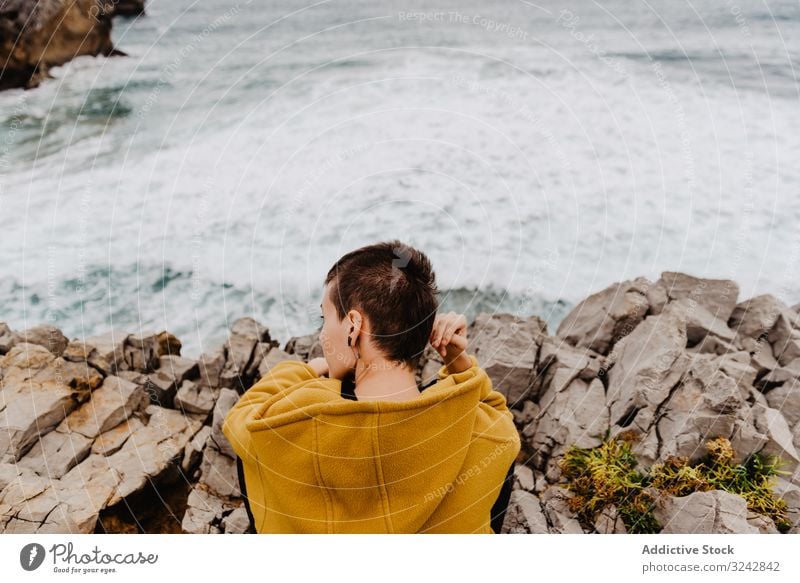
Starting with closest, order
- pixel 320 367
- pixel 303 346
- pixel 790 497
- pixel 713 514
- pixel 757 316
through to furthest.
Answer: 1. pixel 320 367
2. pixel 713 514
3. pixel 790 497
4. pixel 757 316
5. pixel 303 346

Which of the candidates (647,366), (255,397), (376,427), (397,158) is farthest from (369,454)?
(397,158)

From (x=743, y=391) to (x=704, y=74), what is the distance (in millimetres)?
4663

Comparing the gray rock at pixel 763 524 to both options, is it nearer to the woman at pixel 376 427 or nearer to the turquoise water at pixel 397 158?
the woman at pixel 376 427

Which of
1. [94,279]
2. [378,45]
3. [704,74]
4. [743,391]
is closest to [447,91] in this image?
[378,45]

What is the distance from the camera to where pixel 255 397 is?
1.92 metres

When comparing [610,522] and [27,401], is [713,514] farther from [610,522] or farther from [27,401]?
[27,401]

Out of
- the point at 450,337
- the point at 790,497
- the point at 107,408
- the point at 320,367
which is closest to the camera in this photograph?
the point at 450,337

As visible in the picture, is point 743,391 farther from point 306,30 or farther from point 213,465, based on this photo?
point 306,30

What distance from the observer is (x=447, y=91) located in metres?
5.88

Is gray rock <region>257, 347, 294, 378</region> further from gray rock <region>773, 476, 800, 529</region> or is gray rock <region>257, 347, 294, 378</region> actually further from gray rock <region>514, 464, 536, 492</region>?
gray rock <region>773, 476, 800, 529</region>

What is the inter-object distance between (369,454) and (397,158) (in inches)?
145

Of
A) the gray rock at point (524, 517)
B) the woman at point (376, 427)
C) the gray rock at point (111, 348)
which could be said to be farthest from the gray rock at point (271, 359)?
the gray rock at point (524, 517)

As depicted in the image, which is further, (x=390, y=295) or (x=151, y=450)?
(x=151, y=450)

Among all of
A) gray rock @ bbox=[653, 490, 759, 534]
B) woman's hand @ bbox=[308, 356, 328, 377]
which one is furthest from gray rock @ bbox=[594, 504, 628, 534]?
woman's hand @ bbox=[308, 356, 328, 377]
